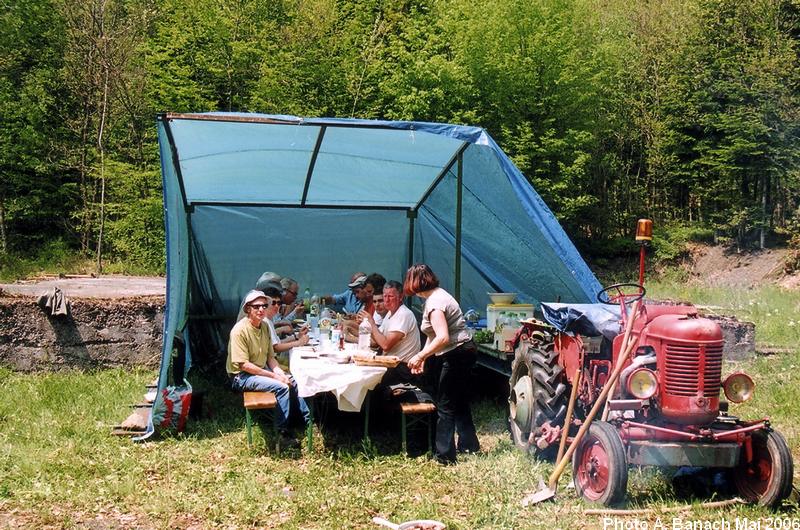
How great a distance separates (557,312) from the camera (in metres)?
5.02

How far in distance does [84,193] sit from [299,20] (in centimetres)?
759

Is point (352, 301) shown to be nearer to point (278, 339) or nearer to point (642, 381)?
point (278, 339)

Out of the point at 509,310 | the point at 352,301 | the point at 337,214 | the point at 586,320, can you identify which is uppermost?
the point at 337,214

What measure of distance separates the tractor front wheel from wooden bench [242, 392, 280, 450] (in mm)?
2342

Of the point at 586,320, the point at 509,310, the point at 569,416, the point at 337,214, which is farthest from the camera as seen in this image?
the point at 337,214

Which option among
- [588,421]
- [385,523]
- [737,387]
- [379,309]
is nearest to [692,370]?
[737,387]

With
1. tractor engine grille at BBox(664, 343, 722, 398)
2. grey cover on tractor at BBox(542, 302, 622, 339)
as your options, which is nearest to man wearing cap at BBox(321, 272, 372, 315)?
grey cover on tractor at BBox(542, 302, 622, 339)

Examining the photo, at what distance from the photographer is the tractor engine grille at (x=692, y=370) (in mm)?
4047

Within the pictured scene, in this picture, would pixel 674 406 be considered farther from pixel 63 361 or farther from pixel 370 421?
pixel 63 361

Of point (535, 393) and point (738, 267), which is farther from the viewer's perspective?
point (738, 267)

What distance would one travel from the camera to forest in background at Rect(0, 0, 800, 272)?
17391 mm

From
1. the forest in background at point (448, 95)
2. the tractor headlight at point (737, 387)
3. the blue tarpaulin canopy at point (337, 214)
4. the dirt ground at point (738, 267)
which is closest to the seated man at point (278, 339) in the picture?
the blue tarpaulin canopy at point (337, 214)

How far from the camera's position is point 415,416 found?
5504mm

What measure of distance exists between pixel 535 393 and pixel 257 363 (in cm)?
240
